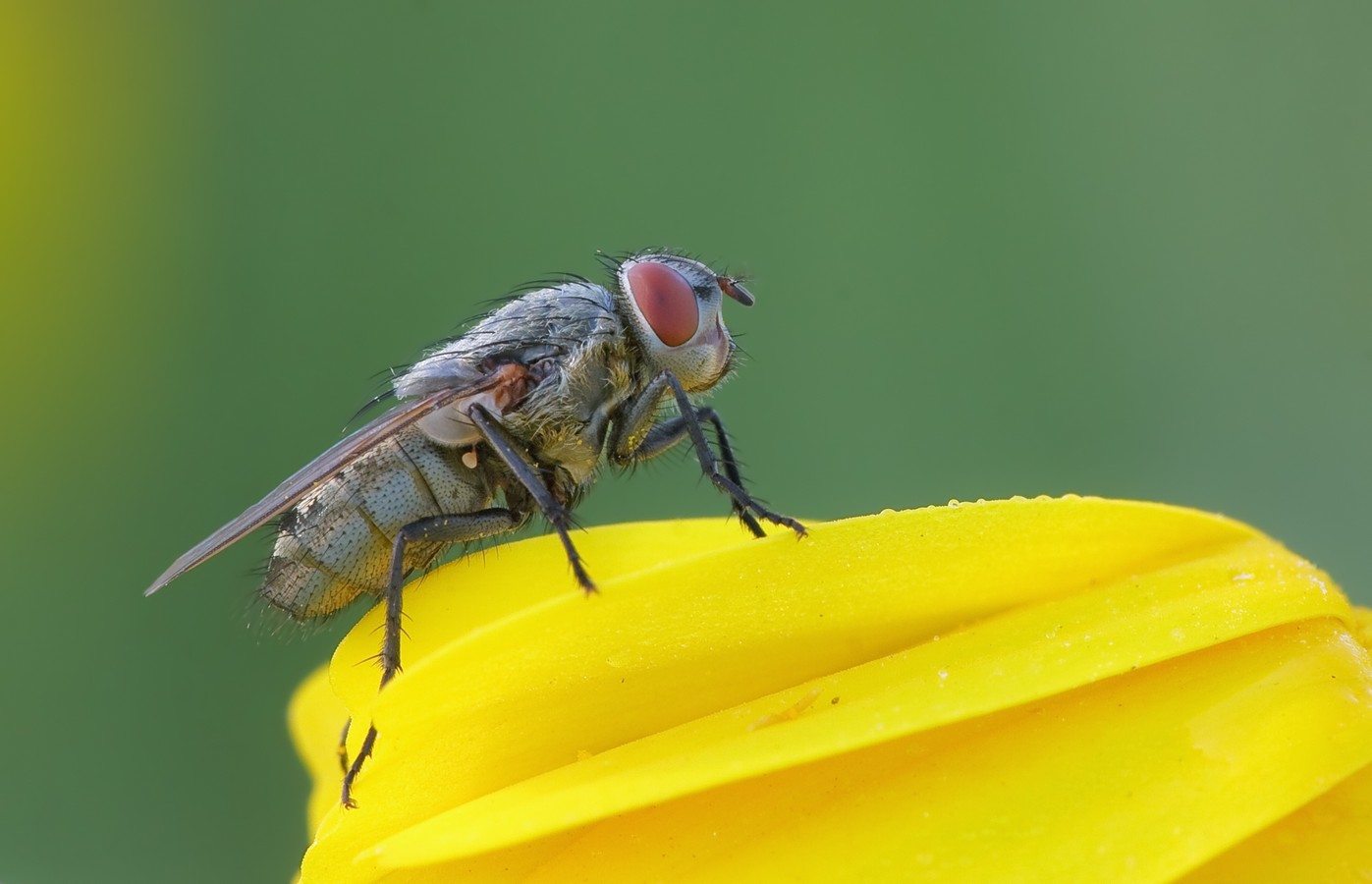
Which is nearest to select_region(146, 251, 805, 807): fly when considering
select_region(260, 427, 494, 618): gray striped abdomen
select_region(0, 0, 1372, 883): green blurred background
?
select_region(260, 427, 494, 618): gray striped abdomen

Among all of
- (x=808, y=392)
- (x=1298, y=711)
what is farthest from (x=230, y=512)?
(x=1298, y=711)

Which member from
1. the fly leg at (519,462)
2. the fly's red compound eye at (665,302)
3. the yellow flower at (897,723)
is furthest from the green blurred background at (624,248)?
the yellow flower at (897,723)

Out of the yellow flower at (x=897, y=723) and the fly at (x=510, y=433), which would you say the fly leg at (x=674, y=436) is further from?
the yellow flower at (x=897, y=723)

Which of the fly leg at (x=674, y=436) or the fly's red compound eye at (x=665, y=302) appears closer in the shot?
the fly leg at (x=674, y=436)

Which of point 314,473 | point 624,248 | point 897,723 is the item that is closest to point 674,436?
point 624,248

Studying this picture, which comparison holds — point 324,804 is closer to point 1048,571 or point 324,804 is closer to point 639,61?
point 1048,571

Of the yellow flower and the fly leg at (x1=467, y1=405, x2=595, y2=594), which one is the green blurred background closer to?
the fly leg at (x1=467, y1=405, x2=595, y2=594)

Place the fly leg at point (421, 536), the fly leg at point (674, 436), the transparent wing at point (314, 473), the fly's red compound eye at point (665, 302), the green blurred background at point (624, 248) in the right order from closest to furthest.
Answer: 1. the fly leg at point (421, 536)
2. the transparent wing at point (314, 473)
3. the fly leg at point (674, 436)
4. the green blurred background at point (624, 248)
5. the fly's red compound eye at point (665, 302)
